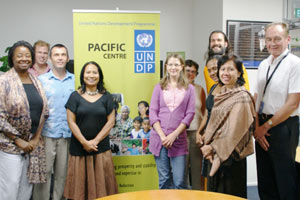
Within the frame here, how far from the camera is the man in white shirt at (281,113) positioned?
2.35 m

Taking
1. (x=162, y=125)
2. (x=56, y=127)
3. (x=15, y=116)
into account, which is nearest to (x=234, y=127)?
(x=162, y=125)

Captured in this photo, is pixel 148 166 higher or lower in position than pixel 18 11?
lower

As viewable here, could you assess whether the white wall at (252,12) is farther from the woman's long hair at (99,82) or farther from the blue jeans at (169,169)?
the woman's long hair at (99,82)

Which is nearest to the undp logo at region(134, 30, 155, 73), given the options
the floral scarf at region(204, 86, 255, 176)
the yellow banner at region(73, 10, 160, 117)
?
the yellow banner at region(73, 10, 160, 117)

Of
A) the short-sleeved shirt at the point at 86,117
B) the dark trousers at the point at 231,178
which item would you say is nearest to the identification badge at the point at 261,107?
the dark trousers at the point at 231,178

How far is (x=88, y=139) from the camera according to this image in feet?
8.97

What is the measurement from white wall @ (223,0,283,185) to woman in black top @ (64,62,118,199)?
7.14 feet

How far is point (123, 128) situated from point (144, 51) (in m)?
0.84

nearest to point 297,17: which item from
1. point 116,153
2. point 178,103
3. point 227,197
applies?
point 178,103

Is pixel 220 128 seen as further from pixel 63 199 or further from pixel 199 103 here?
pixel 63 199

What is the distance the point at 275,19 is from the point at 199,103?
1952mm

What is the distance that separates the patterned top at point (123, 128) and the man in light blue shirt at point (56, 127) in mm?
490

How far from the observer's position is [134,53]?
10.0ft

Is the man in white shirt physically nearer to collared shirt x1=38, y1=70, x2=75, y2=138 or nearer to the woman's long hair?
the woman's long hair
